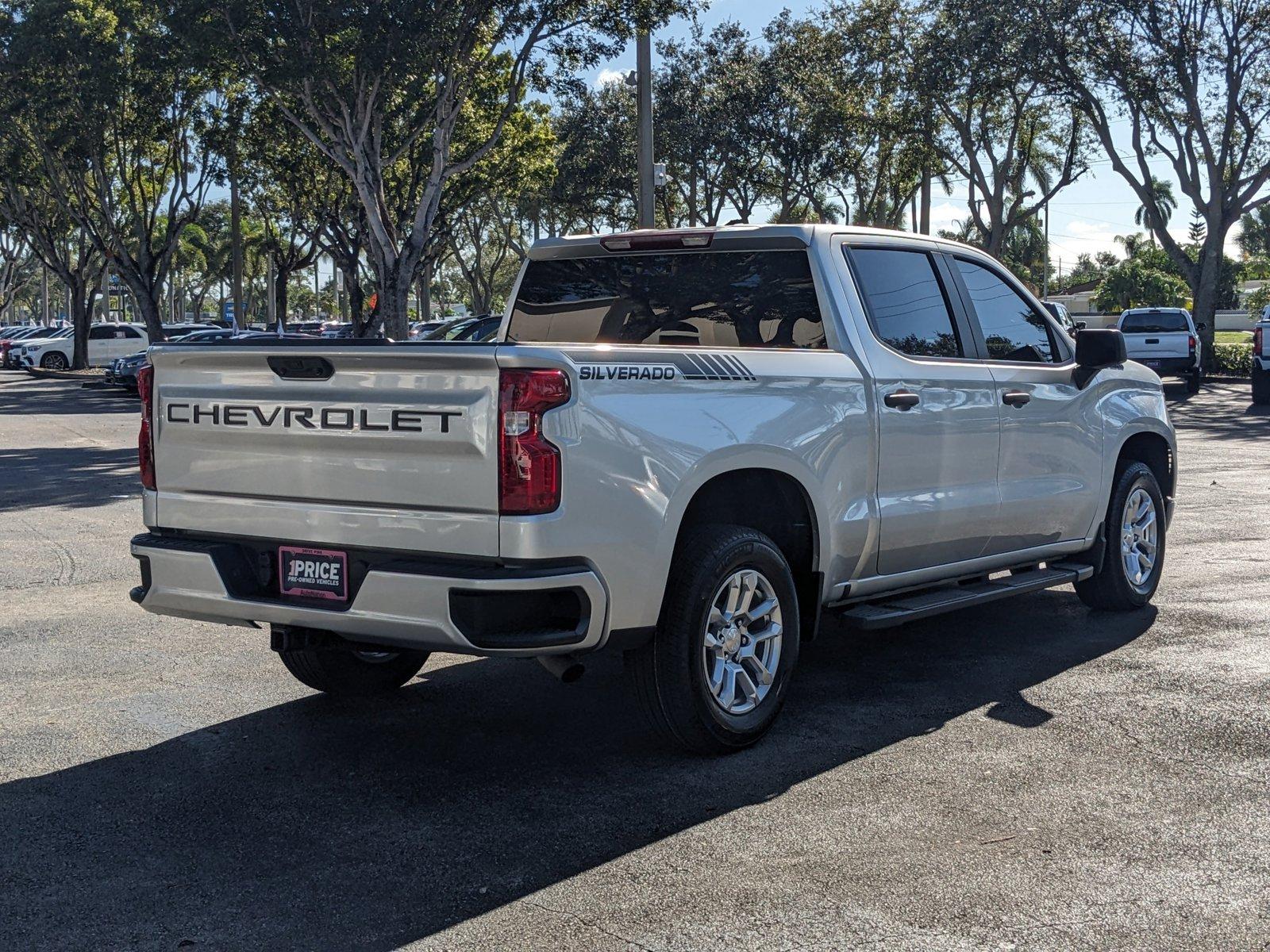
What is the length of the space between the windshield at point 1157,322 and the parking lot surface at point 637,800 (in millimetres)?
25224

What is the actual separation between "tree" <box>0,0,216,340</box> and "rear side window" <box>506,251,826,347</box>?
23403mm

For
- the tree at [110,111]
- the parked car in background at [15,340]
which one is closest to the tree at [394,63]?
the tree at [110,111]

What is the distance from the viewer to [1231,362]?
122 feet

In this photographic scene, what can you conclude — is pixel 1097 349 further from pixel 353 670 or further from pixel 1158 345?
pixel 1158 345

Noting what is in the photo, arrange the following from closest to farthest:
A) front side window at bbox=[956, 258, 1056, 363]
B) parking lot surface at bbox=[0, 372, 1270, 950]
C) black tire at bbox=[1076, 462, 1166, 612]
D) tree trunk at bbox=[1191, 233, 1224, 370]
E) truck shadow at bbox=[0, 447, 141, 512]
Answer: parking lot surface at bbox=[0, 372, 1270, 950], front side window at bbox=[956, 258, 1056, 363], black tire at bbox=[1076, 462, 1166, 612], truck shadow at bbox=[0, 447, 141, 512], tree trunk at bbox=[1191, 233, 1224, 370]

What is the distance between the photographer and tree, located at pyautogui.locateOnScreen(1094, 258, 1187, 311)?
86.8 meters

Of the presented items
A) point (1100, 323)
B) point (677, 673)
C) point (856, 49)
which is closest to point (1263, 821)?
point (677, 673)

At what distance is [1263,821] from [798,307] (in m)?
2.76

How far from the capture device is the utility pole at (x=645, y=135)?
2189 centimetres

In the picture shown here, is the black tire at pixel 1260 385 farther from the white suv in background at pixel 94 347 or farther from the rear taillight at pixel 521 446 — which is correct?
the white suv in background at pixel 94 347

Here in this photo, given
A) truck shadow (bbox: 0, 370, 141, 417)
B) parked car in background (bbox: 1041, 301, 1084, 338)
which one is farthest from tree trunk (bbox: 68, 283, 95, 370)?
parked car in background (bbox: 1041, 301, 1084, 338)

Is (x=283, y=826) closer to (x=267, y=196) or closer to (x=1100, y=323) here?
(x=267, y=196)

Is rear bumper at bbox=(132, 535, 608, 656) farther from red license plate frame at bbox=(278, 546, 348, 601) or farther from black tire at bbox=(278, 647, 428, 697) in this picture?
black tire at bbox=(278, 647, 428, 697)

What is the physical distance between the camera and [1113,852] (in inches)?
170
